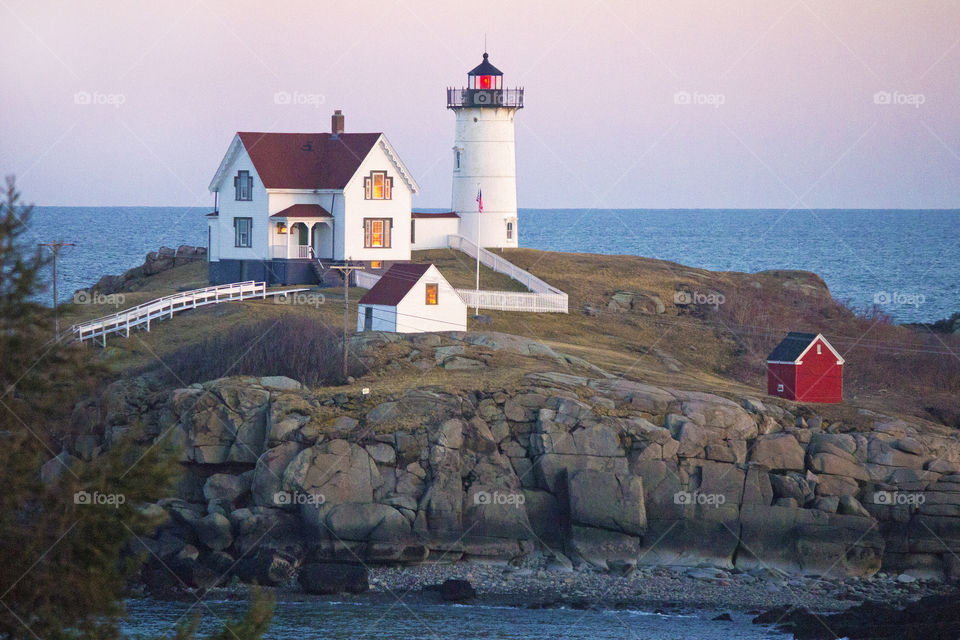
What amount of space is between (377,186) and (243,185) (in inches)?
228

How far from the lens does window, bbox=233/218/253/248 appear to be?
51.3m

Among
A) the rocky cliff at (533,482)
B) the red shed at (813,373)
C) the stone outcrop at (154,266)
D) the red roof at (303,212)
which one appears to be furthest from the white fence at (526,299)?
the stone outcrop at (154,266)

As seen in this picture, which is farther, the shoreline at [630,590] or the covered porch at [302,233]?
the covered porch at [302,233]

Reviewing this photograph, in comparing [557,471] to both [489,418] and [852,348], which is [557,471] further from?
[852,348]

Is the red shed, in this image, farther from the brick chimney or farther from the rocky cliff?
the brick chimney

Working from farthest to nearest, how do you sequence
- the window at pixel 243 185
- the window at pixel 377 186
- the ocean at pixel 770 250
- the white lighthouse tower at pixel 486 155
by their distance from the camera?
1. the ocean at pixel 770 250
2. the white lighthouse tower at pixel 486 155
3. the window at pixel 377 186
4. the window at pixel 243 185

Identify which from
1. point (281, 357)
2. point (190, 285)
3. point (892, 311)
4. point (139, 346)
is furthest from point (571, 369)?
point (892, 311)

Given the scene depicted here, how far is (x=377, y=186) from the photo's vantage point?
51438 mm

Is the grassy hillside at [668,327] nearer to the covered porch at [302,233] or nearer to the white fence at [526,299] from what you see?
the white fence at [526,299]

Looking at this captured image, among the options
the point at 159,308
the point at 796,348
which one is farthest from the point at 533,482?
the point at 159,308

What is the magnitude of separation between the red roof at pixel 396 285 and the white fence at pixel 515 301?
5248 mm

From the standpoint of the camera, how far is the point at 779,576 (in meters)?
31.6

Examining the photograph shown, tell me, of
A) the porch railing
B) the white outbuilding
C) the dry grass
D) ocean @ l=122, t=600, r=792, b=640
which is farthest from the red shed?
the porch railing

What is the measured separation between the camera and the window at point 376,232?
5147 centimetres
